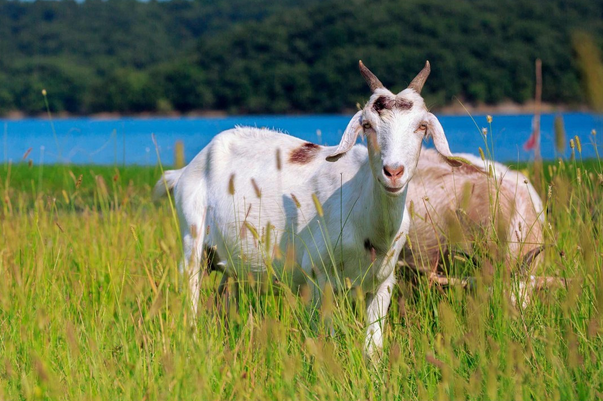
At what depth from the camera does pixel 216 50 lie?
60.4 metres

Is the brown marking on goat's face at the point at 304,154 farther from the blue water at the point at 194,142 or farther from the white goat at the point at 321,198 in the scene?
the blue water at the point at 194,142

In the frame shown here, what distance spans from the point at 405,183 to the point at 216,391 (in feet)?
3.59

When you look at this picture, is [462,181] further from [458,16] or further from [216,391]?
[458,16]

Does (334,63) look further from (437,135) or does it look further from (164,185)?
(437,135)

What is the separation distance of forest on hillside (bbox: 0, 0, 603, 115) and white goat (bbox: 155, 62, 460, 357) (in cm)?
3722

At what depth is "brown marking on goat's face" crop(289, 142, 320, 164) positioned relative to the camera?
3.96 m

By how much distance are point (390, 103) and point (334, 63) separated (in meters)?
50.0

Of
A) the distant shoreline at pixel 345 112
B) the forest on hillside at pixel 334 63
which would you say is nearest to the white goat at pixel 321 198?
the forest on hillside at pixel 334 63

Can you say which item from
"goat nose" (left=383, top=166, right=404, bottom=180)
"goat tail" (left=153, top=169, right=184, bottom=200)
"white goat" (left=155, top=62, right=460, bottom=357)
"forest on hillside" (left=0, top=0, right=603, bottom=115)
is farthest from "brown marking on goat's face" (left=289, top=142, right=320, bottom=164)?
"forest on hillside" (left=0, top=0, right=603, bottom=115)

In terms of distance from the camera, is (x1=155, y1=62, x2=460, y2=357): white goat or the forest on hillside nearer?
(x1=155, y1=62, x2=460, y2=357): white goat

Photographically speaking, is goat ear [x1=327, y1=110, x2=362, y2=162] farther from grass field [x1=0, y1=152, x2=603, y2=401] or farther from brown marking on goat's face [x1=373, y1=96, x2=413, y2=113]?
grass field [x1=0, y1=152, x2=603, y2=401]

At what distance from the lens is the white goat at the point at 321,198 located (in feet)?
9.61

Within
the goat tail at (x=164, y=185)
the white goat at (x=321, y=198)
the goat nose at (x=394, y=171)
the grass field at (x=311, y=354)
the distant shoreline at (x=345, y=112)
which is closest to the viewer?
the grass field at (x=311, y=354)

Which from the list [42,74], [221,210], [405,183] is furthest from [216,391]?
[42,74]
